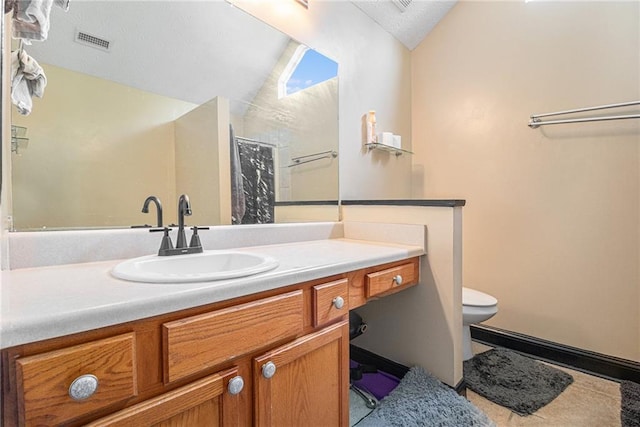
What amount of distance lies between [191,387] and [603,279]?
2.13 m

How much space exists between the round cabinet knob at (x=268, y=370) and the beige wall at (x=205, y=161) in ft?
2.32

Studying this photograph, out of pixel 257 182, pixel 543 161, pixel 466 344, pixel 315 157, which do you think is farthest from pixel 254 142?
pixel 543 161

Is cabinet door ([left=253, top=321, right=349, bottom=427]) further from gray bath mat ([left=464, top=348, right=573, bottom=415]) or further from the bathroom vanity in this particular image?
gray bath mat ([left=464, top=348, right=573, bottom=415])

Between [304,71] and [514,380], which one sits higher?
[304,71]

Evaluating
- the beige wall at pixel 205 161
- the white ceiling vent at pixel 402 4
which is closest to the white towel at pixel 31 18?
the beige wall at pixel 205 161

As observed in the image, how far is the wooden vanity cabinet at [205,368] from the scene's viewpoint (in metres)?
0.48

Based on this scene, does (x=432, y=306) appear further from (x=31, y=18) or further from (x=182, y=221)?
(x=31, y=18)

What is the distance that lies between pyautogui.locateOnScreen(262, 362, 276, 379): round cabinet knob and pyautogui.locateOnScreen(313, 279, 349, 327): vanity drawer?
0.60ft

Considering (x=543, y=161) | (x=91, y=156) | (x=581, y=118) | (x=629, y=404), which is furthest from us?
(x=543, y=161)

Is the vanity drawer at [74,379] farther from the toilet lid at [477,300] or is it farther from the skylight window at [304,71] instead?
the toilet lid at [477,300]

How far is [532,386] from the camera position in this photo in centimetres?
156

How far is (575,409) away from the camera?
4.58ft

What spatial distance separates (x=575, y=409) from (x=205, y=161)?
6.68 ft

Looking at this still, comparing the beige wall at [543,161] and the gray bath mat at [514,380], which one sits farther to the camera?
the beige wall at [543,161]
